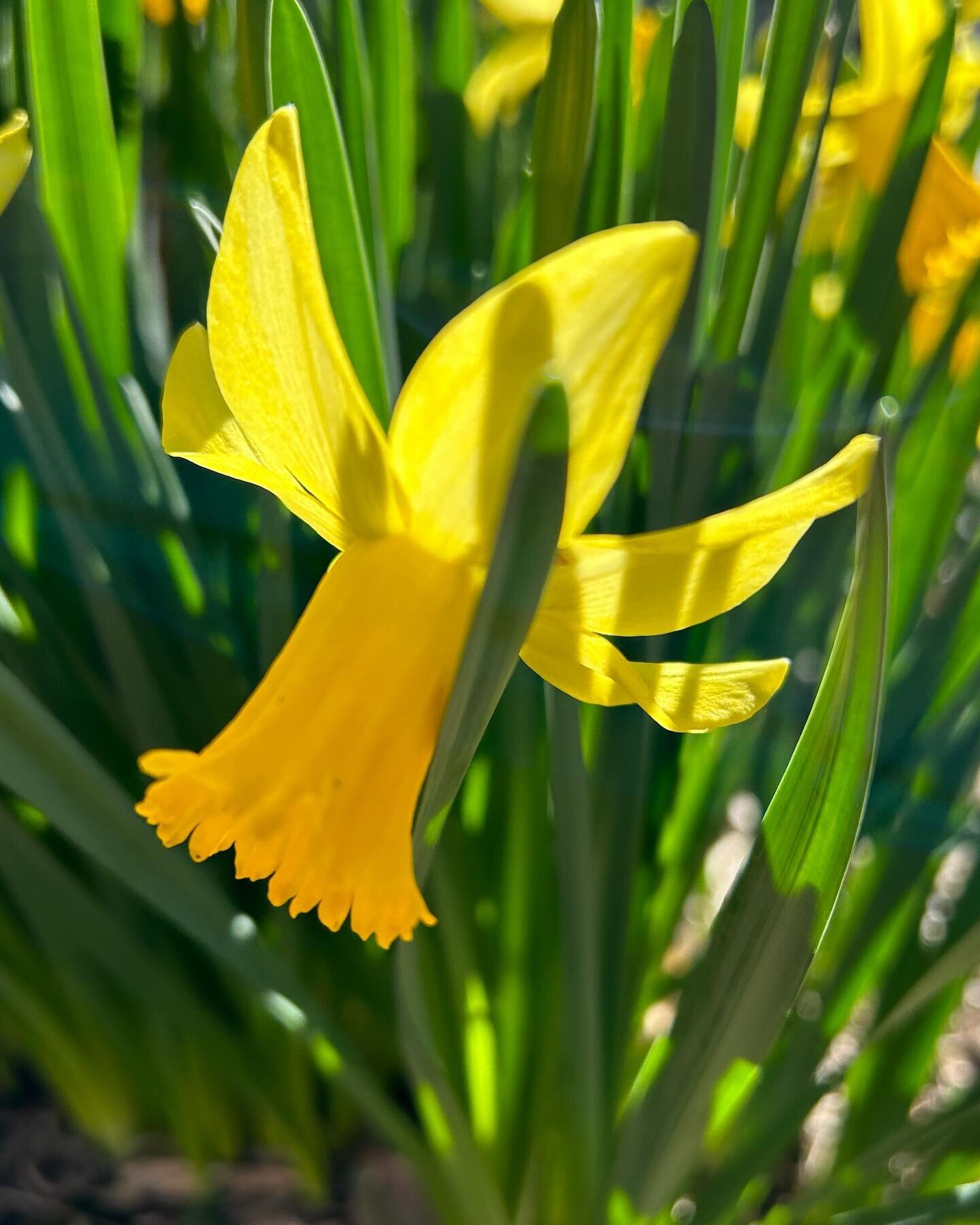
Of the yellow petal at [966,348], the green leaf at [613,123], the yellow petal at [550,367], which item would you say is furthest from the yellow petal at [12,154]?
the yellow petal at [966,348]

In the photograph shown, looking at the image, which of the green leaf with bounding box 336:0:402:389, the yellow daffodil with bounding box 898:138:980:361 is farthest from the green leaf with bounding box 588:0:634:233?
the yellow daffodil with bounding box 898:138:980:361

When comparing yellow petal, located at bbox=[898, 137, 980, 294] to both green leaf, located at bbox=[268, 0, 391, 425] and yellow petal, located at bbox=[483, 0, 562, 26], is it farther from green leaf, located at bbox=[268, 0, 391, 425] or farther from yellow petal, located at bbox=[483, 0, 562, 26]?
green leaf, located at bbox=[268, 0, 391, 425]

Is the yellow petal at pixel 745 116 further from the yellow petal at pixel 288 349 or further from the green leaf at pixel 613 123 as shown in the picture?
the yellow petal at pixel 288 349

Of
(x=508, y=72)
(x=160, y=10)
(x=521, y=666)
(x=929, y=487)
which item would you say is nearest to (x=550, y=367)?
(x=521, y=666)

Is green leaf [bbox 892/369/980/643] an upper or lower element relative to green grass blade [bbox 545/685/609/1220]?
upper

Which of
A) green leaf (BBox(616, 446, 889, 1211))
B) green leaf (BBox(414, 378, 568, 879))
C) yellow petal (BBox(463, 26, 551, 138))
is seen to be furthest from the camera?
yellow petal (BBox(463, 26, 551, 138))

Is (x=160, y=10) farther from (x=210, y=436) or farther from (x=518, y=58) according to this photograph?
(x=210, y=436)
